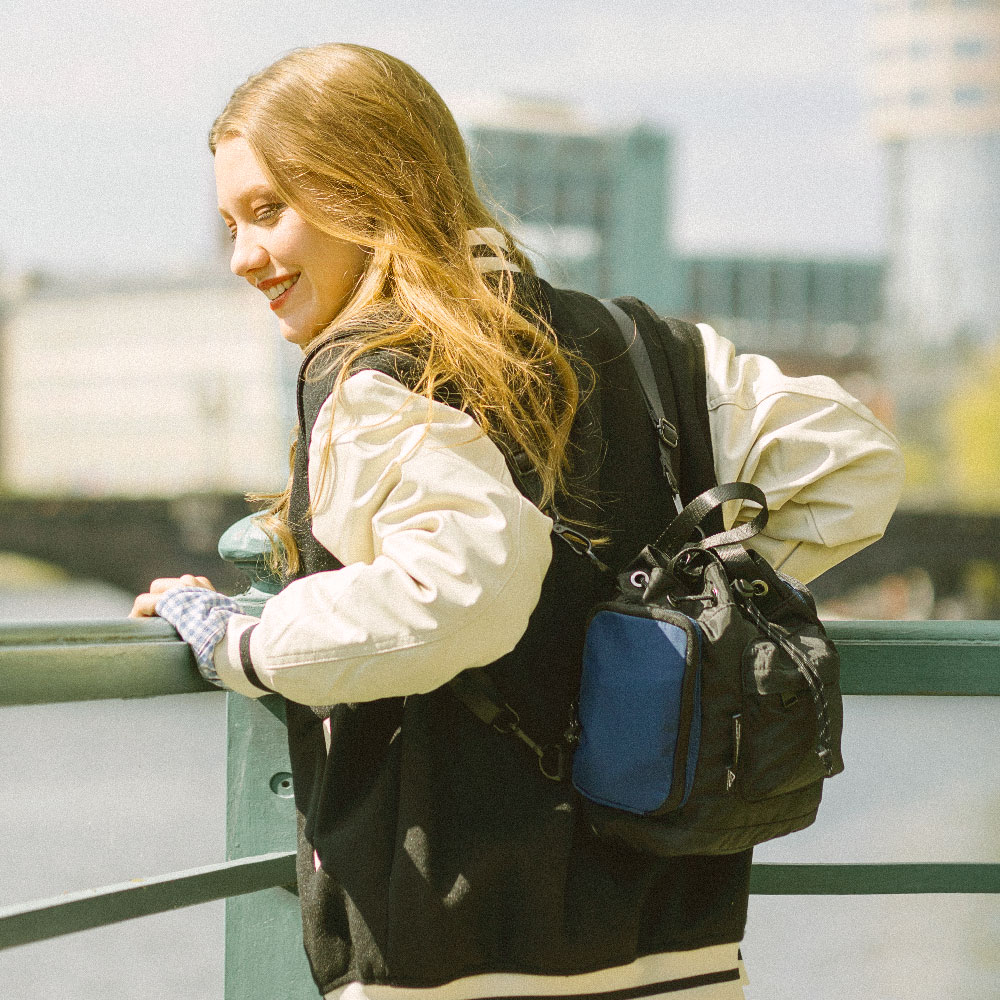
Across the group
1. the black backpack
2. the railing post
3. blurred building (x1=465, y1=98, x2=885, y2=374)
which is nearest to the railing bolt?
the railing post

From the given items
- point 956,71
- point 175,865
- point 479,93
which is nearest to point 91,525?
point 175,865

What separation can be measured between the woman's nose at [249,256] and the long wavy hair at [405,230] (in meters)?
0.07

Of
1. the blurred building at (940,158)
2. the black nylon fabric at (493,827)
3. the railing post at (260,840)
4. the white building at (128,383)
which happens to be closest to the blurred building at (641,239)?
the blurred building at (940,158)

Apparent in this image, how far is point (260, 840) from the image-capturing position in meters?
1.63

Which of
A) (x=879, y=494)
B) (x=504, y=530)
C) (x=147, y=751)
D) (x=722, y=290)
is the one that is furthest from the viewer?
(x=722, y=290)

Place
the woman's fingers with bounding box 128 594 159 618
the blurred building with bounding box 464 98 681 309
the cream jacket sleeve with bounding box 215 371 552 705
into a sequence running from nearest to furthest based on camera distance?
the cream jacket sleeve with bounding box 215 371 552 705 < the woman's fingers with bounding box 128 594 159 618 < the blurred building with bounding box 464 98 681 309

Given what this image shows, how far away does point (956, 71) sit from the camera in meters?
63.1

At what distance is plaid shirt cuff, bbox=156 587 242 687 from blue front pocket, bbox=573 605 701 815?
14.7 inches

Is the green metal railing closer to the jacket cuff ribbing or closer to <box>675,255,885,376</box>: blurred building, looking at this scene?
the jacket cuff ribbing

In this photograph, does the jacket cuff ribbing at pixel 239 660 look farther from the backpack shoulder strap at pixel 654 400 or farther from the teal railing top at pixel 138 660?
the backpack shoulder strap at pixel 654 400

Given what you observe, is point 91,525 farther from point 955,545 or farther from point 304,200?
point 304,200

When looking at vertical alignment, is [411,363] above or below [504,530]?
above

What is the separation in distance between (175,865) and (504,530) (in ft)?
2.31

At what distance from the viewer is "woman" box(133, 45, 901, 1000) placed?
1193 millimetres
